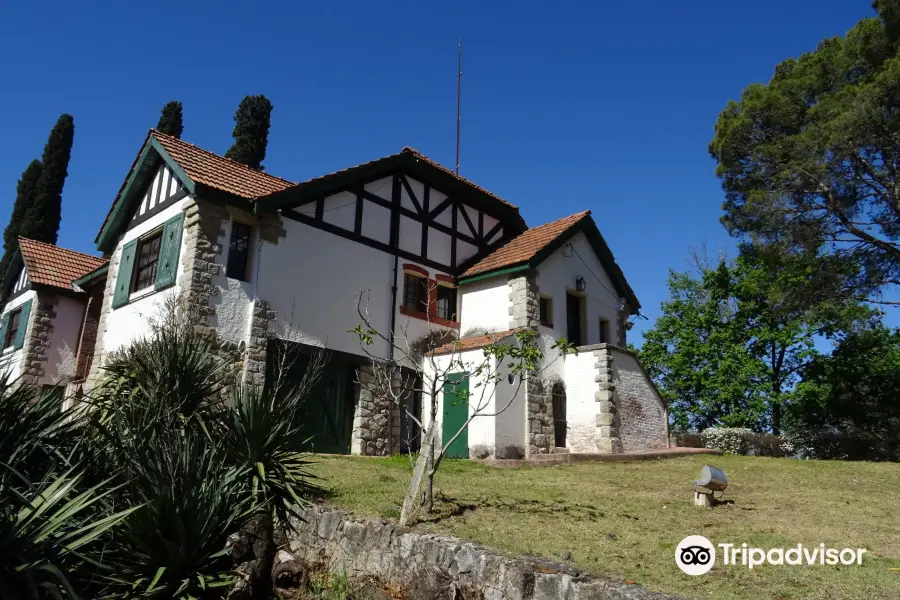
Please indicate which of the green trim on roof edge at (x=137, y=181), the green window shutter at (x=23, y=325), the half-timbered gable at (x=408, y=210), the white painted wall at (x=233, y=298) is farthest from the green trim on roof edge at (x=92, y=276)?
the half-timbered gable at (x=408, y=210)

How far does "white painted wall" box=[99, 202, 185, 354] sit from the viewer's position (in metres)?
14.6

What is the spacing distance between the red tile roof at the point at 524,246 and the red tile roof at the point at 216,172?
20.6 feet

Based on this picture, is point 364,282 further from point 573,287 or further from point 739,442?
point 739,442

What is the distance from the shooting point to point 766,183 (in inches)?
832

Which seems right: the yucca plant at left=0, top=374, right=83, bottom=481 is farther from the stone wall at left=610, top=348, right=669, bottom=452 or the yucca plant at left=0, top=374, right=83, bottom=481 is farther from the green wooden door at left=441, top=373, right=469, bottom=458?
the stone wall at left=610, top=348, right=669, bottom=452

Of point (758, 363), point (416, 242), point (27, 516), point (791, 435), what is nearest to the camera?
point (27, 516)

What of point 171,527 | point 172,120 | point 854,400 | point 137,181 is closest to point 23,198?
point 172,120

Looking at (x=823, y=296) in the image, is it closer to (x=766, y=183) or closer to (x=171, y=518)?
(x=766, y=183)

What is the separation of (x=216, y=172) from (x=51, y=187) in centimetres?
1903

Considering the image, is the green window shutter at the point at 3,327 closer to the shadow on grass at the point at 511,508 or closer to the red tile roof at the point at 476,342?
the red tile roof at the point at 476,342

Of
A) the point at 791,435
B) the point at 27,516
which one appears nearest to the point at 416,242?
the point at 27,516

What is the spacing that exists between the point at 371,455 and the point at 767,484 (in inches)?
353

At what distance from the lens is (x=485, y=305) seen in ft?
61.2

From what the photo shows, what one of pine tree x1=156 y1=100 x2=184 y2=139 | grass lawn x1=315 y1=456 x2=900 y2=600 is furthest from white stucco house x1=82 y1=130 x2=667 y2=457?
pine tree x1=156 y1=100 x2=184 y2=139
